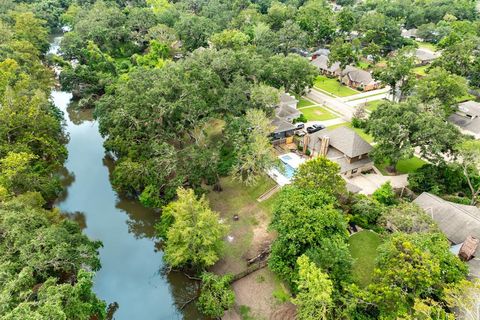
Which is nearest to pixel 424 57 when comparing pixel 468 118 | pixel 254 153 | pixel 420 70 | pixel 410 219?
pixel 420 70

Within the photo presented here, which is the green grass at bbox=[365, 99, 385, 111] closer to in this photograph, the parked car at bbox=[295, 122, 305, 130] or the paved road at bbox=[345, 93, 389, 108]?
the paved road at bbox=[345, 93, 389, 108]

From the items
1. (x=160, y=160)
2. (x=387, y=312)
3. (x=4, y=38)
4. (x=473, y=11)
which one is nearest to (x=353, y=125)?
(x=160, y=160)

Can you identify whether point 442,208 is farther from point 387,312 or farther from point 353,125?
point 353,125

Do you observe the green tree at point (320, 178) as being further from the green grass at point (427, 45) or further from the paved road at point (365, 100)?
the green grass at point (427, 45)

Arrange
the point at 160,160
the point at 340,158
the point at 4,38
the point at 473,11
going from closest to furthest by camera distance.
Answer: the point at 160,160 → the point at 340,158 → the point at 4,38 → the point at 473,11

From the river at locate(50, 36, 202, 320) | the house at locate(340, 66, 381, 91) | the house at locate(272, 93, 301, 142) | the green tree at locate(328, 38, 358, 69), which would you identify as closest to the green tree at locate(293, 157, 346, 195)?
the river at locate(50, 36, 202, 320)
